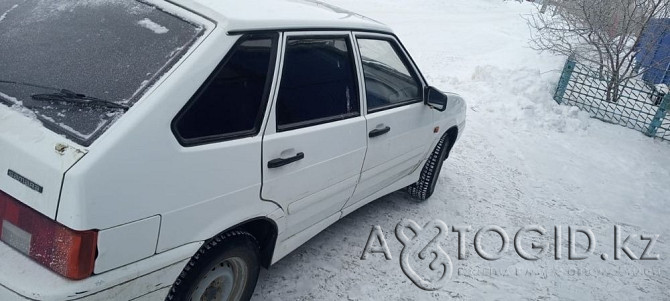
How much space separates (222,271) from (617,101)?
8370 millimetres

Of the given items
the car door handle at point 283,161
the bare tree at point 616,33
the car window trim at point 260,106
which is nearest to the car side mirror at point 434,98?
the car door handle at point 283,161

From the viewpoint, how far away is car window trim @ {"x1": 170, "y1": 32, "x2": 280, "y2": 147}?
6.23ft

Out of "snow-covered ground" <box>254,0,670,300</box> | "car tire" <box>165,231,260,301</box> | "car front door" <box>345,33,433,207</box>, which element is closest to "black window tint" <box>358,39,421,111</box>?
"car front door" <box>345,33,433,207</box>

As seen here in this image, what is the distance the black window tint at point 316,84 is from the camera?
244 centimetres

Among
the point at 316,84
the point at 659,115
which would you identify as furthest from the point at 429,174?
the point at 659,115

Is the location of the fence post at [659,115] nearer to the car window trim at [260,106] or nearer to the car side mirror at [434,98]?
the car side mirror at [434,98]

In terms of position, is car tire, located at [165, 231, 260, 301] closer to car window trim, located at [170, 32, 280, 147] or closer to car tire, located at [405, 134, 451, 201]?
car window trim, located at [170, 32, 280, 147]

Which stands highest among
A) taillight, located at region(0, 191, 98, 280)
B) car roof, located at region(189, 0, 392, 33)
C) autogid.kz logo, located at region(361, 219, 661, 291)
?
car roof, located at region(189, 0, 392, 33)

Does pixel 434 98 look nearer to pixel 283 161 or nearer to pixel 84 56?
pixel 283 161

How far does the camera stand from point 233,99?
213cm

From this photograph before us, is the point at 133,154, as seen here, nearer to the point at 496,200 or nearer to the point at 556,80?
the point at 496,200

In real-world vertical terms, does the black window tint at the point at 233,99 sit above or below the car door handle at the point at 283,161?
above

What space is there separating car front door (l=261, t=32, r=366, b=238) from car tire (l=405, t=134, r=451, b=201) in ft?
4.51

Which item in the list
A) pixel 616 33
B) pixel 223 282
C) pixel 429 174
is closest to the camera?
pixel 223 282
